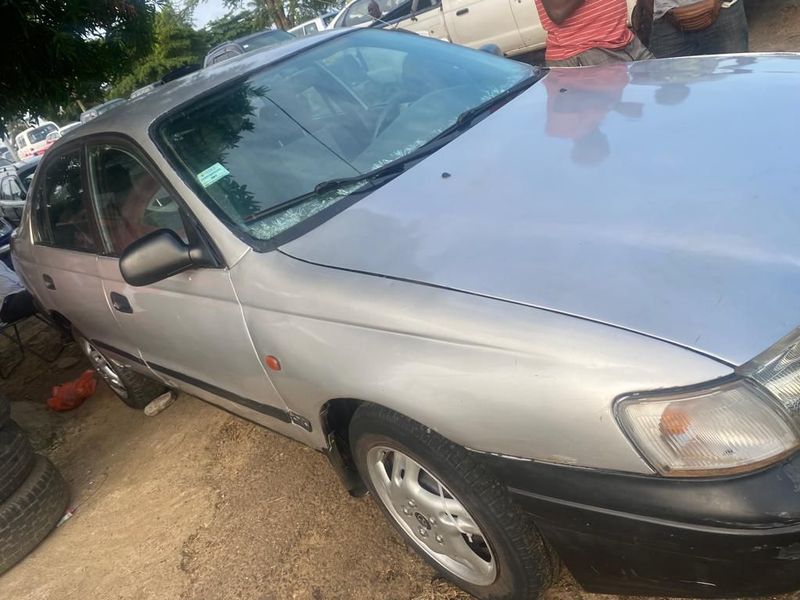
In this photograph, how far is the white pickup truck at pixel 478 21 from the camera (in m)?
8.38

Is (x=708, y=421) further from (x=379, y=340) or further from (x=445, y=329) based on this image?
(x=379, y=340)

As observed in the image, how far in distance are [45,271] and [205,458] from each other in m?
1.33

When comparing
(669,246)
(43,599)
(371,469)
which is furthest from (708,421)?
(43,599)

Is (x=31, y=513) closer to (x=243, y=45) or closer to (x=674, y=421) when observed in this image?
(x=674, y=421)

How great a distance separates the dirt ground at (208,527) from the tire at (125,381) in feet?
0.44

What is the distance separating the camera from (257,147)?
2586 millimetres

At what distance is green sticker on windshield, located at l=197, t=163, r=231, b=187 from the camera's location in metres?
2.47

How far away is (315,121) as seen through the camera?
2.71 meters

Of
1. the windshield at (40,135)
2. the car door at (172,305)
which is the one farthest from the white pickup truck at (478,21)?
the windshield at (40,135)

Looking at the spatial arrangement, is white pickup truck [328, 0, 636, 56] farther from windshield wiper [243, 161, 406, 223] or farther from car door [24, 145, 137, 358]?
windshield wiper [243, 161, 406, 223]

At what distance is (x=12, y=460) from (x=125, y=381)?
0.85 metres

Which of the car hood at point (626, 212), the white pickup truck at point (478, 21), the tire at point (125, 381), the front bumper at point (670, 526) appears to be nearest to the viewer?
the front bumper at point (670, 526)

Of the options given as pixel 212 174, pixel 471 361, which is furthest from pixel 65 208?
pixel 471 361

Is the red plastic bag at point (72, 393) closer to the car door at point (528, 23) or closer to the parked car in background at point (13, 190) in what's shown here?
the parked car in background at point (13, 190)
